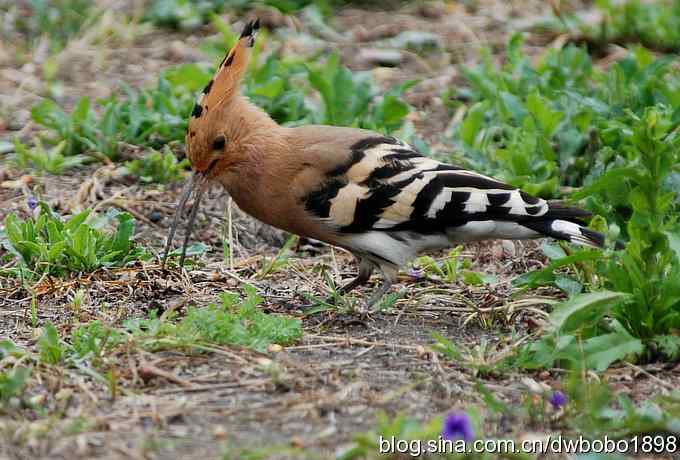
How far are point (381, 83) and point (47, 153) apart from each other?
6.95 feet

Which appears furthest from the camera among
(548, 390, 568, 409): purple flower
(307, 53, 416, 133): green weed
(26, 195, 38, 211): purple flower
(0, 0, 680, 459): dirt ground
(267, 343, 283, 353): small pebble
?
(307, 53, 416, 133): green weed

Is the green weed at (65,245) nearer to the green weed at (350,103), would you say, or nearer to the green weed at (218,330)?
the green weed at (218,330)

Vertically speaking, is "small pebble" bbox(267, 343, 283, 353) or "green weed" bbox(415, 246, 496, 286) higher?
"small pebble" bbox(267, 343, 283, 353)

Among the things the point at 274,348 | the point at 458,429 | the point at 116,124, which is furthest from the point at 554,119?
the point at 458,429

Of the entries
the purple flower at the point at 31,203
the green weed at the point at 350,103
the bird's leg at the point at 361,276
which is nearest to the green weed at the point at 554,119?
the green weed at the point at 350,103

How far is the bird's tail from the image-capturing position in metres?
3.85

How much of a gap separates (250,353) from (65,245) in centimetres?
116

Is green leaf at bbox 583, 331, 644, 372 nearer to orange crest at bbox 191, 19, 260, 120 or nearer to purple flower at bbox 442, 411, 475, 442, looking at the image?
purple flower at bbox 442, 411, 475, 442

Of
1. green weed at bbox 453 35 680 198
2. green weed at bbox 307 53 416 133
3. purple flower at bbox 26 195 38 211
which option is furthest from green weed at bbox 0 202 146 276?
green weed at bbox 453 35 680 198

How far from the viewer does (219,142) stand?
13.7ft

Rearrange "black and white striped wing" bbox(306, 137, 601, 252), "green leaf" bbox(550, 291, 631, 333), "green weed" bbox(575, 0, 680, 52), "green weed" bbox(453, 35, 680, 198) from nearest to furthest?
1. "green leaf" bbox(550, 291, 631, 333)
2. "black and white striped wing" bbox(306, 137, 601, 252)
3. "green weed" bbox(453, 35, 680, 198)
4. "green weed" bbox(575, 0, 680, 52)

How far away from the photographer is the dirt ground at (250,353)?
2.80 metres

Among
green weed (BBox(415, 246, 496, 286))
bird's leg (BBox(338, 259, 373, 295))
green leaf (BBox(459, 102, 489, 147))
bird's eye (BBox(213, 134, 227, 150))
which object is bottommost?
green weed (BBox(415, 246, 496, 286))

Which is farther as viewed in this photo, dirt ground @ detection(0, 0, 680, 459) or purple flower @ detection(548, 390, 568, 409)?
Answer: purple flower @ detection(548, 390, 568, 409)
